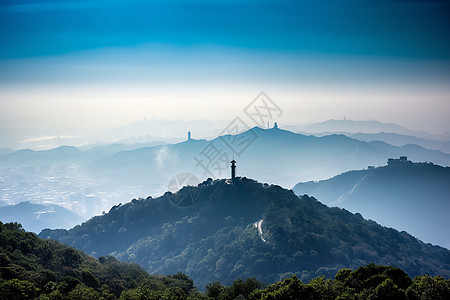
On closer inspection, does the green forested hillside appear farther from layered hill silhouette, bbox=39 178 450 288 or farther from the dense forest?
layered hill silhouette, bbox=39 178 450 288

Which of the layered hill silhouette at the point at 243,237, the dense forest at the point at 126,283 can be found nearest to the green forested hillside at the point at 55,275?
the dense forest at the point at 126,283

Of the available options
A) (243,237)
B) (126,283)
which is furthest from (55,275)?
(243,237)

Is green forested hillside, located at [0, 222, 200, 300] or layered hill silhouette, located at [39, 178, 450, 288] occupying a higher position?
green forested hillside, located at [0, 222, 200, 300]

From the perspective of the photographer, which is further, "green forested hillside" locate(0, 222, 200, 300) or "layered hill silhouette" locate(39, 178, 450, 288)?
"layered hill silhouette" locate(39, 178, 450, 288)

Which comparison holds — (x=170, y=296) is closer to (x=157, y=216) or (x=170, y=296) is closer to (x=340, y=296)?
(x=340, y=296)

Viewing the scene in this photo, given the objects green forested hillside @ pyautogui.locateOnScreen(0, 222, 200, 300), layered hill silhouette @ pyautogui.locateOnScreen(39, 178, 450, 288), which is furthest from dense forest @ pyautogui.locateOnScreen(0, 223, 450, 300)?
layered hill silhouette @ pyautogui.locateOnScreen(39, 178, 450, 288)

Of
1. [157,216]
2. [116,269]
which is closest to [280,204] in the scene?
[157,216]

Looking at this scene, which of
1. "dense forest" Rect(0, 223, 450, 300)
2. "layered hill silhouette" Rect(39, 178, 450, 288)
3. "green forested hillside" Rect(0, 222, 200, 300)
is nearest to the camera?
"dense forest" Rect(0, 223, 450, 300)
